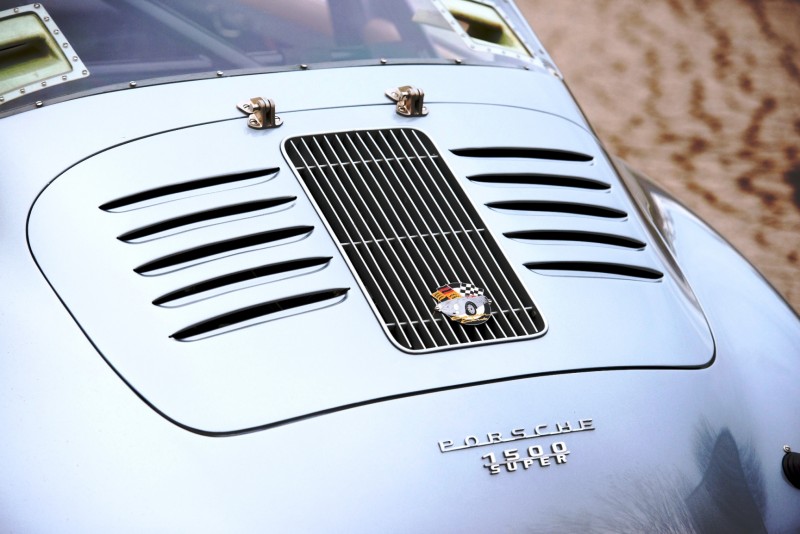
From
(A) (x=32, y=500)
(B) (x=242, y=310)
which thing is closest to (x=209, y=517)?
(A) (x=32, y=500)

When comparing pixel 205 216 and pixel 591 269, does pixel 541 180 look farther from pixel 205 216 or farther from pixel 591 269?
pixel 205 216

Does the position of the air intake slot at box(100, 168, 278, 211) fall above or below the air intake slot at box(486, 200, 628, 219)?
above

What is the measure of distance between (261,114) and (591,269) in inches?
33.7

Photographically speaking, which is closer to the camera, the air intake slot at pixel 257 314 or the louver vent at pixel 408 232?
the air intake slot at pixel 257 314

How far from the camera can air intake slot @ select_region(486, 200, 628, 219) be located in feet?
8.13

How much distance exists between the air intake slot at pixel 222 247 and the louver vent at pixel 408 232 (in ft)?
0.31

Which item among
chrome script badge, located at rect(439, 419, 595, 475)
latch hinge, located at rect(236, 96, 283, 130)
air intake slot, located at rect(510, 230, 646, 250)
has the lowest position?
chrome script badge, located at rect(439, 419, 595, 475)

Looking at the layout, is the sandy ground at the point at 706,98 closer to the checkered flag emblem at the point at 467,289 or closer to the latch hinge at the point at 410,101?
the latch hinge at the point at 410,101

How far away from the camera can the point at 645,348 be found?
225cm

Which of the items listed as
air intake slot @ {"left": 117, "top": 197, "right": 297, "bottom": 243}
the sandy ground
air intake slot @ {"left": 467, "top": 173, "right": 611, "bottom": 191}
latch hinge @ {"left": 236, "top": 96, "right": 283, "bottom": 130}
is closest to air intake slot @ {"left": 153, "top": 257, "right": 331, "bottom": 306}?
air intake slot @ {"left": 117, "top": 197, "right": 297, "bottom": 243}

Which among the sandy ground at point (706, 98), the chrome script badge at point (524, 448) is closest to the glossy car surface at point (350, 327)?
the chrome script badge at point (524, 448)

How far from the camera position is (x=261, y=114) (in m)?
2.42

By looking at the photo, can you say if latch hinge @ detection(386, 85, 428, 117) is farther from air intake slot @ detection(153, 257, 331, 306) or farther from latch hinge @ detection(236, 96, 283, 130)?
air intake slot @ detection(153, 257, 331, 306)

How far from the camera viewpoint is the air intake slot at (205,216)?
219cm
